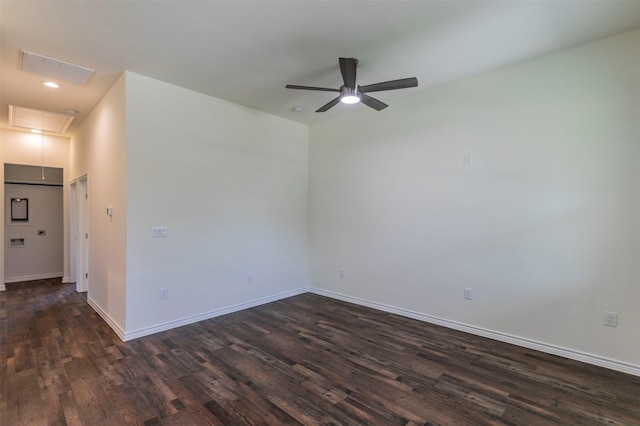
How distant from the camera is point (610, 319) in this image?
2637mm

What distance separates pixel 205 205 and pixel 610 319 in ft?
14.2

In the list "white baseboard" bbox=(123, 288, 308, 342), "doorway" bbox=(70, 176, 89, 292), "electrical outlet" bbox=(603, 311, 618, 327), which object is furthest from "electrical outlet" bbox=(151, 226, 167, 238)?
"electrical outlet" bbox=(603, 311, 618, 327)

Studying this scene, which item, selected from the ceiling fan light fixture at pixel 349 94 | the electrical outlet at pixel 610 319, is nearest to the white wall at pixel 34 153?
the ceiling fan light fixture at pixel 349 94

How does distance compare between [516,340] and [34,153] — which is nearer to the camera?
[516,340]

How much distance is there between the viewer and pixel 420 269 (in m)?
3.83

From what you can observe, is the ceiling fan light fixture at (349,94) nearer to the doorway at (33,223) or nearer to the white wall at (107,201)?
the white wall at (107,201)

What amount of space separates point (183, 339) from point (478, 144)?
3.90 metres

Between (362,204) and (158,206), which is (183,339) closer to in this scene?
(158,206)

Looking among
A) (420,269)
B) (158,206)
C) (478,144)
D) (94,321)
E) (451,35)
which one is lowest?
(94,321)

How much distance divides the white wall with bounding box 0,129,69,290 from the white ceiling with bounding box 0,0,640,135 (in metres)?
2.55

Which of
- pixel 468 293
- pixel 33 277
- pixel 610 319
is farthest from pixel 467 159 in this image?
pixel 33 277

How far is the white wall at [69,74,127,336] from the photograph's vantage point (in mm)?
3318

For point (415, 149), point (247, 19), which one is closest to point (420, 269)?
point (415, 149)

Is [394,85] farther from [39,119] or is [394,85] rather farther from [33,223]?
[33,223]
